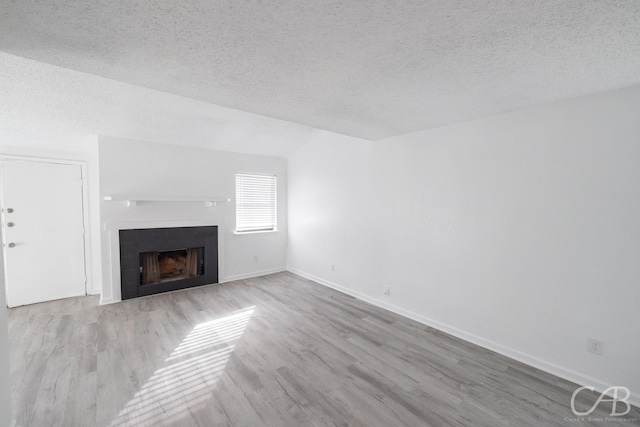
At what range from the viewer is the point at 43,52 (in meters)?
1.55

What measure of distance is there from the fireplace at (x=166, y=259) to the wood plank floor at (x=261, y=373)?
54cm

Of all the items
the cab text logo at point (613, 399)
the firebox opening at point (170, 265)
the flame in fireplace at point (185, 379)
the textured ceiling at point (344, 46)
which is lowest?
the flame in fireplace at point (185, 379)

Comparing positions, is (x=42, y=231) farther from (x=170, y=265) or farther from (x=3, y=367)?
(x=3, y=367)

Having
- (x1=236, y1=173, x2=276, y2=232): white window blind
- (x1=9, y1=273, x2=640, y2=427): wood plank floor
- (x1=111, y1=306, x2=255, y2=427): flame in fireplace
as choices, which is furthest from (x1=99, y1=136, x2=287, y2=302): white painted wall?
(x1=111, y1=306, x2=255, y2=427): flame in fireplace

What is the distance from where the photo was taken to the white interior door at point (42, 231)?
11.8 feet

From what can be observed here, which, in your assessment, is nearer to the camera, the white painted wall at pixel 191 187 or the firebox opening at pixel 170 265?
the white painted wall at pixel 191 187

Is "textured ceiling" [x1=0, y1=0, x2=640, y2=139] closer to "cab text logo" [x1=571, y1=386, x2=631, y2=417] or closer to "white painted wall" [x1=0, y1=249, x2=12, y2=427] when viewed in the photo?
"white painted wall" [x1=0, y1=249, x2=12, y2=427]

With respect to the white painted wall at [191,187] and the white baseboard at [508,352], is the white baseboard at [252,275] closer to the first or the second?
the white painted wall at [191,187]

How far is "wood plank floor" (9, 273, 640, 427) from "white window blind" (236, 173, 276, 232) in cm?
201

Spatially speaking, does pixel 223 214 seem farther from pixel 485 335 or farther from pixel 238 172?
pixel 485 335

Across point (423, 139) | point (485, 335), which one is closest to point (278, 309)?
point (485, 335)

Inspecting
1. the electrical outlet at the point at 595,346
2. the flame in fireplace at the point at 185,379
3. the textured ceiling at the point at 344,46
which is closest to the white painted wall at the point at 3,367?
the flame in fireplace at the point at 185,379

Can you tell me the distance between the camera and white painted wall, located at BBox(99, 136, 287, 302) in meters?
3.74

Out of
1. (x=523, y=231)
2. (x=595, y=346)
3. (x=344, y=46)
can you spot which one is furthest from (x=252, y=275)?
(x=595, y=346)
